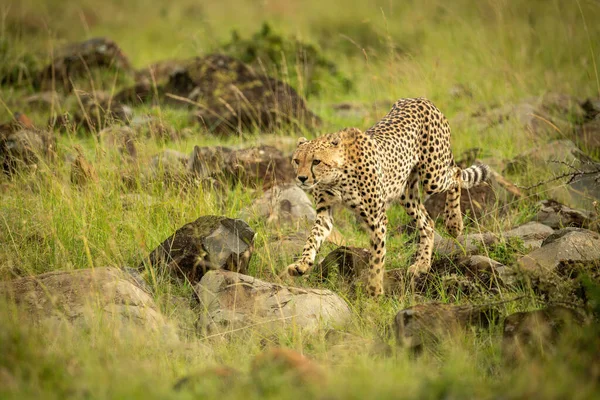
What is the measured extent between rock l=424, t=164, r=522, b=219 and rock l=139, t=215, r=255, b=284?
2.38m

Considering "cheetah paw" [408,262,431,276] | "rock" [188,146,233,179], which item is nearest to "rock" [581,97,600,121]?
"cheetah paw" [408,262,431,276]

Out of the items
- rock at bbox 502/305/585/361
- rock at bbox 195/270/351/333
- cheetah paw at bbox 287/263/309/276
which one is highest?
rock at bbox 502/305/585/361

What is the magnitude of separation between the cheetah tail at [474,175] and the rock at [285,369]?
12.5 feet

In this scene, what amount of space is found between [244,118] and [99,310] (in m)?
5.53

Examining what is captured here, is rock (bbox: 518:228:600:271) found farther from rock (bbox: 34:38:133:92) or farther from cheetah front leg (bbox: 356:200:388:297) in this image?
rock (bbox: 34:38:133:92)

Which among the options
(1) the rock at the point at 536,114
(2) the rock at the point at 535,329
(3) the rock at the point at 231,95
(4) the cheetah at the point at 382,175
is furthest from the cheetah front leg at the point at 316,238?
(1) the rock at the point at 536,114

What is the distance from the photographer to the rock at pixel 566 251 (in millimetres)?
5828

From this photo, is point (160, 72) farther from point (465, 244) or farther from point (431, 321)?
point (431, 321)

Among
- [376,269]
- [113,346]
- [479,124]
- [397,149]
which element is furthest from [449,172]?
[113,346]

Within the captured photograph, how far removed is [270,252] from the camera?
261 inches

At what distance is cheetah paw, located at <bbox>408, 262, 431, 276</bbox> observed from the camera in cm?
637

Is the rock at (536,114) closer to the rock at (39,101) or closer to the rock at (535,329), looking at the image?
the rock at (535,329)

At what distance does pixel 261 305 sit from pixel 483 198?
A: 10.5 ft

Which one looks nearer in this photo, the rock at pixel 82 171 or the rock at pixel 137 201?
the rock at pixel 137 201
